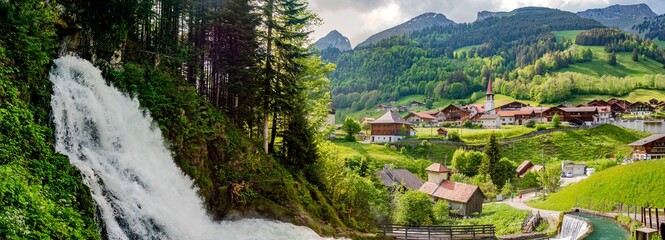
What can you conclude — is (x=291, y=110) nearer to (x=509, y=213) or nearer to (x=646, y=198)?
(x=509, y=213)

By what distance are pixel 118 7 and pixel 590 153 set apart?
343 ft

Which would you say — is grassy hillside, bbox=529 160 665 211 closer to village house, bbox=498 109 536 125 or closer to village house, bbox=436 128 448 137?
village house, bbox=436 128 448 137

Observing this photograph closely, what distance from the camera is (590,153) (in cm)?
10081

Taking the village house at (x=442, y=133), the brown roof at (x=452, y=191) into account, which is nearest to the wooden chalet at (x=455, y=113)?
the village house at (x=442, y=133)

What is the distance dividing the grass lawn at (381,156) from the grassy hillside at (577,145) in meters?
26.4

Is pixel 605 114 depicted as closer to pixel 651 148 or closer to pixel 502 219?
pixel 651 148

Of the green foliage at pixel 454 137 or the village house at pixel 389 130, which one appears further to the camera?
the village house at pixel 389 130

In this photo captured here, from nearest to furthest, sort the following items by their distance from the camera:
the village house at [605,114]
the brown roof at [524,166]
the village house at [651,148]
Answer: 1. the brown roof at [524,166]
2. the village house at [651,148]
3. the village house at [605,114]

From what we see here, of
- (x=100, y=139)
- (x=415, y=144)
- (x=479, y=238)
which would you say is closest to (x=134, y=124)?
(x=100, y=139)

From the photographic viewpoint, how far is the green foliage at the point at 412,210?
46.7 metres

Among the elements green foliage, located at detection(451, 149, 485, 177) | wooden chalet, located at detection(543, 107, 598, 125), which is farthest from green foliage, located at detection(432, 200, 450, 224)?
wooden chalet, located at detection(543, 107, 598, 125)

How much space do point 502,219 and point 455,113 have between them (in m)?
116

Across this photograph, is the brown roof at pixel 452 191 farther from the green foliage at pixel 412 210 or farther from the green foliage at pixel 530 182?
the green foliage at pixel 530 182

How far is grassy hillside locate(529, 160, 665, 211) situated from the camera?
151 ft
